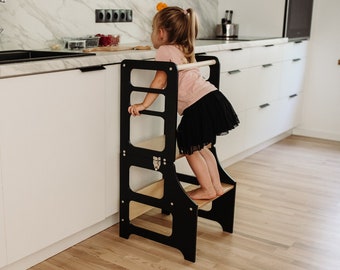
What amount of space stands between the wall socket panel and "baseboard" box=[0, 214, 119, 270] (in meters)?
1.17

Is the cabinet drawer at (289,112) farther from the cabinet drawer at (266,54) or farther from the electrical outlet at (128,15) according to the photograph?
the electrical outlet at (128,15)

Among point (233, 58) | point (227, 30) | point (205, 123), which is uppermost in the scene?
point (227, 30)

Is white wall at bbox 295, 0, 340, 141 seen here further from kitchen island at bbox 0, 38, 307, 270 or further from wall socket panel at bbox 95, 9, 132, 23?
kitchen island at bbox 0, 38, 307, 270

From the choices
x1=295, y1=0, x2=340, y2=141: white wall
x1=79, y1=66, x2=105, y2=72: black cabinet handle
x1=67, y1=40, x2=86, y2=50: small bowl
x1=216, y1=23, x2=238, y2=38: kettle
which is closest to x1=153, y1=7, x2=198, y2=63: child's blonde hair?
x1=79, y1=66, x2=105, y2=72: black cabinet handle

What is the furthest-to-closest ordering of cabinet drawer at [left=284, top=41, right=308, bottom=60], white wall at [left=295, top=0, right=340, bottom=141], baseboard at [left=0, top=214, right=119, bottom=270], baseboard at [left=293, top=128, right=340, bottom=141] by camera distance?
baseboard at [left=293, top=128, right=340, bottom=141]
white wall at [left=295, top=0, right=340, bottom=141]
cabinet drawer at [left=284, top=41, right=308, bottom=60]
baseboard at [left=0, top=214, right=119, bottom=270]

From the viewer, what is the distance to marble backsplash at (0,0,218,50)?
239cm

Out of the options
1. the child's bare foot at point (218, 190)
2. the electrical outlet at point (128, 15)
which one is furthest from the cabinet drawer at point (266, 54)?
the child's bare foot at point (218, 190)

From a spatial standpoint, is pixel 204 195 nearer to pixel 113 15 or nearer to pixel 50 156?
pixel 50 156

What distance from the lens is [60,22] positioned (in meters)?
2.64

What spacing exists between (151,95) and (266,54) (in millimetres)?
1749

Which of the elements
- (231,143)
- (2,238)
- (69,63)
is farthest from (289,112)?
(2,238)

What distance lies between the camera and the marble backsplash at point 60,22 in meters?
2.39

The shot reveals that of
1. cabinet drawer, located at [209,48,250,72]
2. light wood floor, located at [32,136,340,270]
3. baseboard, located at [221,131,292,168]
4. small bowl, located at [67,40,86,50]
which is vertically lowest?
light wood floor, located at [32,136,340,270]

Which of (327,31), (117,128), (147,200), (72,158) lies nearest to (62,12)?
(117,128)
